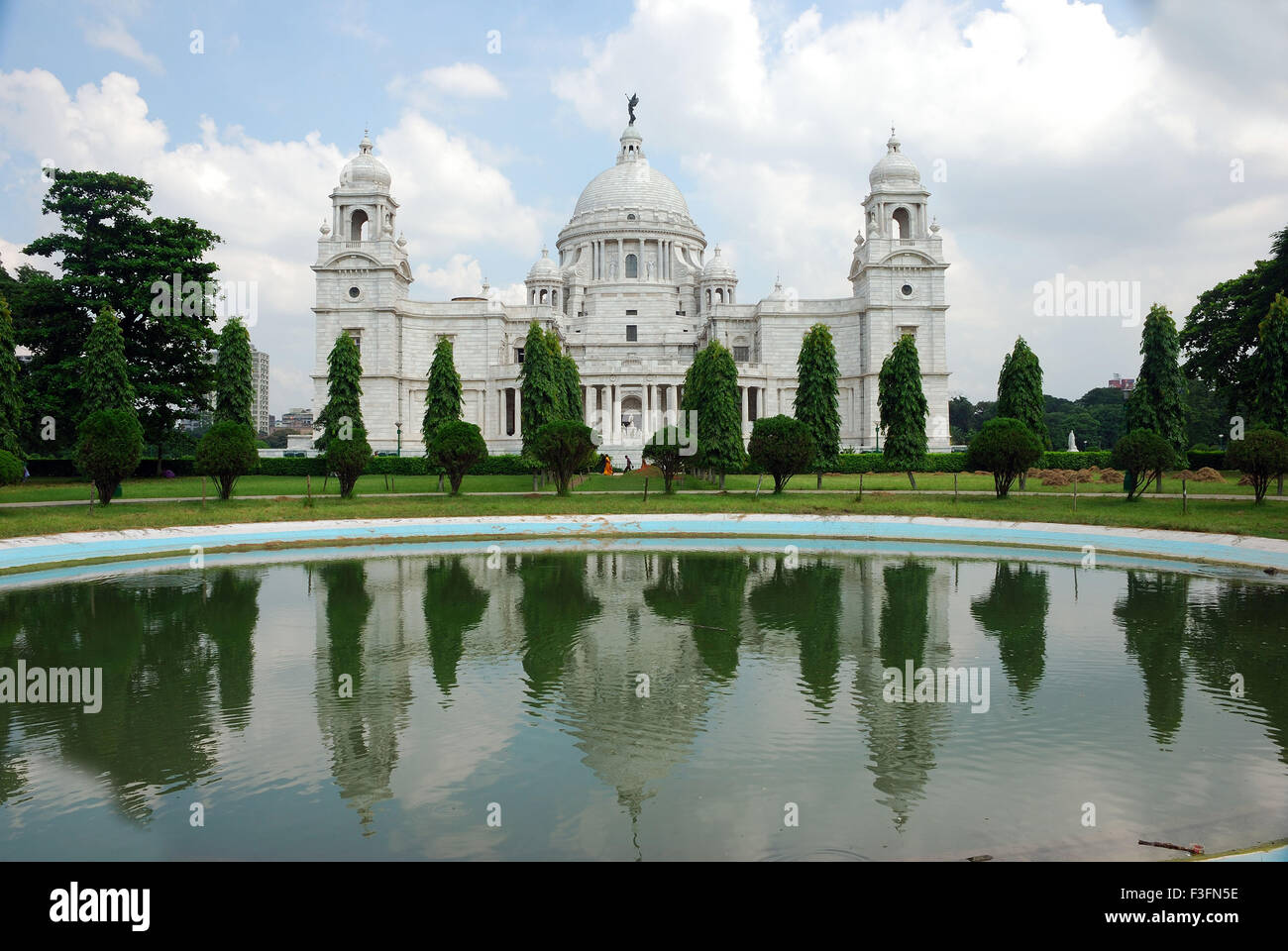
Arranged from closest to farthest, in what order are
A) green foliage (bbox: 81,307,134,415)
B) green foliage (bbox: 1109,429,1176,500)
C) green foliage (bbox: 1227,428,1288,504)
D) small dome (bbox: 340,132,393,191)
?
green foliage (bbox: 1227,428,1288,504) → green foliage (bbox: 1109,429,1176,500) → green foliage (bbox: 81,307,134,415) → small dome (bbox: 340,132,393,191)

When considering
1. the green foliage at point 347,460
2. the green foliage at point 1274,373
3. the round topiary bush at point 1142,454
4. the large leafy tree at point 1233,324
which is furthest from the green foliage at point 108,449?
the large leafy tree at point 1233,324

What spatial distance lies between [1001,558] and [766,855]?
18.2 metres

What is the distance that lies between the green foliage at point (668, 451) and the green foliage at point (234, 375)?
75.5 feet

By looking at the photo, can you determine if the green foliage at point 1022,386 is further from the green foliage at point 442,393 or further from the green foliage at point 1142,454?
the green foliage at point 442,393

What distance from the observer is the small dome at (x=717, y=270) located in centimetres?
7712

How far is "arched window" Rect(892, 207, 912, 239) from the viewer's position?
2574 inches

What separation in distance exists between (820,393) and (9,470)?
32820mm

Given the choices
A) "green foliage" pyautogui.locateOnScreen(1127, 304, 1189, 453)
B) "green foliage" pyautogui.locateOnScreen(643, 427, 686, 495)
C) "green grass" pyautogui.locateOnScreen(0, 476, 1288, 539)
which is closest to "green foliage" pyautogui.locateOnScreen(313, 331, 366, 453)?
"green grass" pyautogui.locateOnScreen(0, 476, 1288, 539)

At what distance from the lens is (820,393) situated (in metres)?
41.2

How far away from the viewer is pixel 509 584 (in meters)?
18.9

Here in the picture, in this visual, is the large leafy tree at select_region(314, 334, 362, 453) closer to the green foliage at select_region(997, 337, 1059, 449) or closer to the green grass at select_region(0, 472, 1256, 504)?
the green grass at select_region(0, 472, 1256, 504)

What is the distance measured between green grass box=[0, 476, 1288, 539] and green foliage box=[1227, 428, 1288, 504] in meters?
1.11
